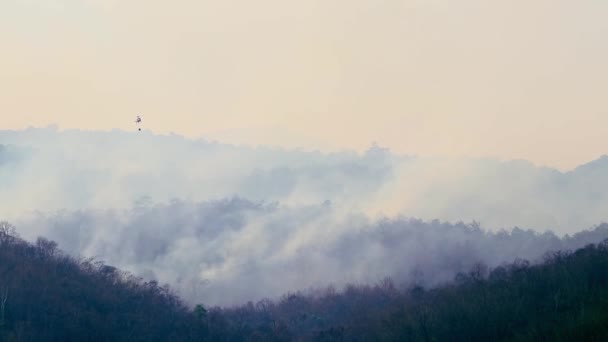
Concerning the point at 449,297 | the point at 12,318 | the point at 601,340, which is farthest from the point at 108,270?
the point at 601,340

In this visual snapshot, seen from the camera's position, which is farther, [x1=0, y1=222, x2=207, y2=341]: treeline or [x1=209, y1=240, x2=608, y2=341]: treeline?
[x1=0, y1=222, x2=207, y2=341]: treeline

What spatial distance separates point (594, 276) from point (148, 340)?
1269 inches

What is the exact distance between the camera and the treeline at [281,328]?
36.8 m

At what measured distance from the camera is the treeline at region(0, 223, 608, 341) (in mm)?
36750

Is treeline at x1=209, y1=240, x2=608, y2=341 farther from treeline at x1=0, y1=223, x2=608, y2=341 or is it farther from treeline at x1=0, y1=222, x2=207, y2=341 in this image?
treeline at x1=0, y1=222, x2=207, y2=341

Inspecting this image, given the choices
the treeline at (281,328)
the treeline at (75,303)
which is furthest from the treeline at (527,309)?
the treeline at (75,303)

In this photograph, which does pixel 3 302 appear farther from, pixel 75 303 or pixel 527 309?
pixel 527 309

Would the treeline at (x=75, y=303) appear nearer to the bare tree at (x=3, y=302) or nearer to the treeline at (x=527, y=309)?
the bare tree at (x=3, y=302)

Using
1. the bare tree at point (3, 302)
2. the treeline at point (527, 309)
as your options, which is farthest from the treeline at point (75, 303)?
the treeline at point (527, 309)

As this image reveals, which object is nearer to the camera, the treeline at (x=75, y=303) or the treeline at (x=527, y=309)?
the treeline at (x=527, y=309)

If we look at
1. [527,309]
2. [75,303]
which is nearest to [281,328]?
[75,303]

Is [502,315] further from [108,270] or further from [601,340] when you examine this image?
[108,270]

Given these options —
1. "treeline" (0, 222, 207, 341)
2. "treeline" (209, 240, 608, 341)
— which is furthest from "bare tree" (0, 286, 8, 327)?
"treeline" (209, 240, 608, 341)

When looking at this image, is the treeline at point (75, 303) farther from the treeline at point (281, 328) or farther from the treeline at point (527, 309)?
the treeline at point (527, 309)
